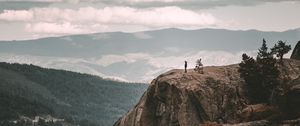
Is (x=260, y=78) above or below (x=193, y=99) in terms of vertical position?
above

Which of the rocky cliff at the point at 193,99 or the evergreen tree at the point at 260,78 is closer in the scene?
the rocky cliff at the point at 193,99

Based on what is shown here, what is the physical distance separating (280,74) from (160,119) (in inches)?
1029

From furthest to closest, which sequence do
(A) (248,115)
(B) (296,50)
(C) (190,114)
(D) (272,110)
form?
(B) (296,50), (C) (190,114), (A) (248,115), (D) (272,110)

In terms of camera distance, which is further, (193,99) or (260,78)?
(260,78)

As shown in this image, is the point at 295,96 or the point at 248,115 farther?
the point at 248,115

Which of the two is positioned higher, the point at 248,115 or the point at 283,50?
the point at 283,50

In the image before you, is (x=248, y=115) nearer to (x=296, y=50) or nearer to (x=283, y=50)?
(x=283, y=50)

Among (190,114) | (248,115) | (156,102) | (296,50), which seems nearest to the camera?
(248,115)

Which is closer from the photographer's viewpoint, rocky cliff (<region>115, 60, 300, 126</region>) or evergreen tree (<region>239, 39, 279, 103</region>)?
rocky cliff (<region>115, 60, 300, 126</region>)

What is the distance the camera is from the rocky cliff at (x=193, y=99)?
11169cm

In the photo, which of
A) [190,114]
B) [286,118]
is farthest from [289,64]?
[286,118]

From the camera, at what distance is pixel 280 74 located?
12019 centimetres

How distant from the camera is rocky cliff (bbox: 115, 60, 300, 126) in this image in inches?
4397

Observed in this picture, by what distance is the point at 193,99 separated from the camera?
369 feet
